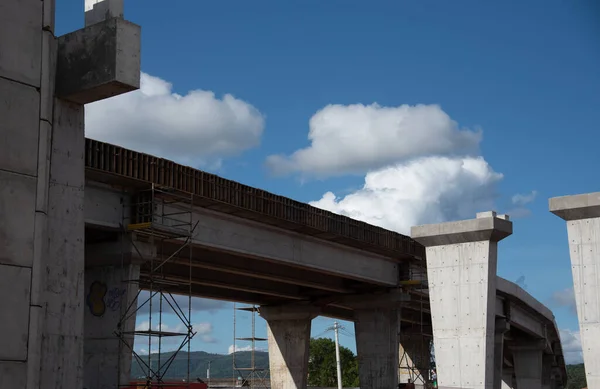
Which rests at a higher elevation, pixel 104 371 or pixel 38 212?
pixel 38 212

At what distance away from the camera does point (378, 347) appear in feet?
153

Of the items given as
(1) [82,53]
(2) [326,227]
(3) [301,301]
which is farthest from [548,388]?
(1) [82,53]

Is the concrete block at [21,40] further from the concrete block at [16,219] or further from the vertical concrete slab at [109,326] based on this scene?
the vertical concrete slab at [109,326]

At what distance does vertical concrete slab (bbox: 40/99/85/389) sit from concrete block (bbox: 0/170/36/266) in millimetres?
4706

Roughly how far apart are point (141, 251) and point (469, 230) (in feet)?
40.6

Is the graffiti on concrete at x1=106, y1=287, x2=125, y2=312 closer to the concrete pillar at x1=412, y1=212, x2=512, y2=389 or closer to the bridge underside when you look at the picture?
the bridge underside

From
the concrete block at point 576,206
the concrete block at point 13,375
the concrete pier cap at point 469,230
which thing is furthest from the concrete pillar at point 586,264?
the concrete block at point 13,375

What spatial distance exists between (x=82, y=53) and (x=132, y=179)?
11.4m

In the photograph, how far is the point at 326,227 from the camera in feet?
130

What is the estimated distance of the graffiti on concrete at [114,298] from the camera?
2852 centimetres

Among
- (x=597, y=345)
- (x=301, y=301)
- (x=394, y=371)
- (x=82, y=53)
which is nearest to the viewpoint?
(x=82, y=53)

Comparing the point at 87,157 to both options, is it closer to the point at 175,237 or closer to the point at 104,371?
the point at 175,237

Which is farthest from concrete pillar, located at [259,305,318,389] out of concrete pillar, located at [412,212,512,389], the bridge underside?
concrete pillar, located at [412,212,512,389]

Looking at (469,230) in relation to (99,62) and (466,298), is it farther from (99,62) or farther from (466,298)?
(99,62)
